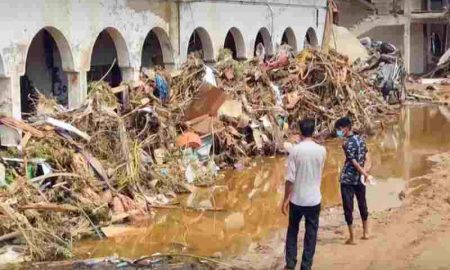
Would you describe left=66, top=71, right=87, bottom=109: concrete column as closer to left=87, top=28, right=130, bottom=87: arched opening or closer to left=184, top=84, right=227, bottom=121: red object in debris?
left=184, top=84, right=227, bottom=121: red object in debris

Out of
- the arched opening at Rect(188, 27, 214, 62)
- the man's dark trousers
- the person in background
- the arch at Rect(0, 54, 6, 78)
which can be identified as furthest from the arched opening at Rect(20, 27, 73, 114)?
the man's dark trousers

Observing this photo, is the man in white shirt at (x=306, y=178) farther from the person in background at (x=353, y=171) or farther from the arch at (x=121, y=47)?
the arch at (x=121, y=47)

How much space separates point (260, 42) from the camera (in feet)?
100

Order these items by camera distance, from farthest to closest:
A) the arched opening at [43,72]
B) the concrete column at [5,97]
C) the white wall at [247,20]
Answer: the white wall at [247,20] → the arched opening at [43,72] → the concrete column at [5,97]

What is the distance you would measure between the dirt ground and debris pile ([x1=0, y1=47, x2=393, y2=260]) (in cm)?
292

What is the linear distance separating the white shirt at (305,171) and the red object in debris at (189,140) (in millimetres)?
7600

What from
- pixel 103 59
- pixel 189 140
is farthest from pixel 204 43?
pixel 189 140

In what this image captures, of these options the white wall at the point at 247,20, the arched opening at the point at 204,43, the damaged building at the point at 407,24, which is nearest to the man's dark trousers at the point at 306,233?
the white wall at the point at 247,20

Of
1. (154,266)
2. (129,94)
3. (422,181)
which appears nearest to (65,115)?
(129,94)

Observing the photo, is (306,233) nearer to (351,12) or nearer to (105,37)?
(105,37)

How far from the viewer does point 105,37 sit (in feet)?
73.6

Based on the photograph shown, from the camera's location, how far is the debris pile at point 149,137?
38.1 feet

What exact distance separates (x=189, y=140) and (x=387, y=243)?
255 inches

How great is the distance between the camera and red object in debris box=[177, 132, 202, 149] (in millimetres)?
15977
